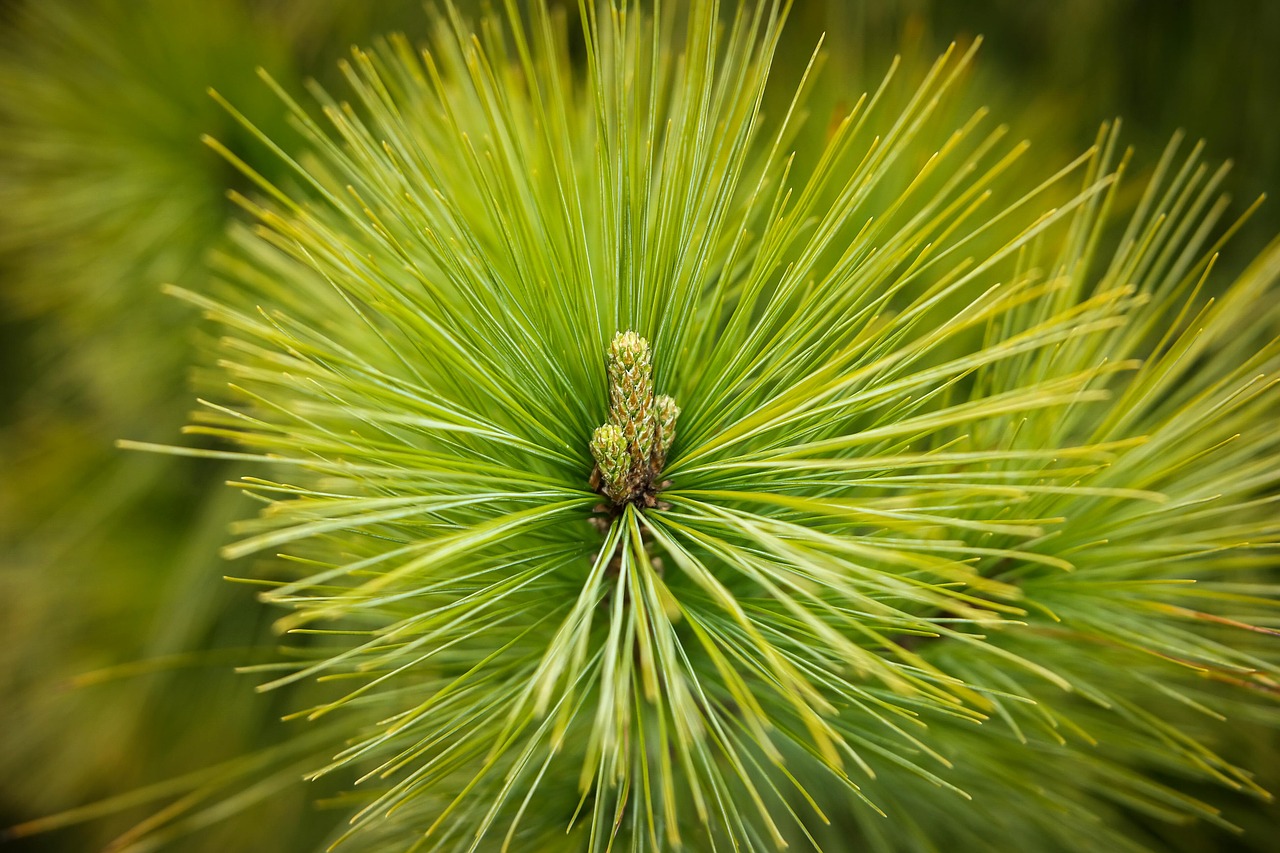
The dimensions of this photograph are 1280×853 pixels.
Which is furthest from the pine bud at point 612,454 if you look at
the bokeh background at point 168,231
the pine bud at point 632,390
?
the bokeh background at point 168,231

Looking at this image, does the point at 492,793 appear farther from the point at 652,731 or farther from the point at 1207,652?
the point at 1207,652

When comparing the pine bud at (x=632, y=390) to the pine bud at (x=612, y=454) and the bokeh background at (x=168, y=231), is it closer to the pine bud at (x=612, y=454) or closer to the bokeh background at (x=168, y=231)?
the pine bud at (x=612, y=454)

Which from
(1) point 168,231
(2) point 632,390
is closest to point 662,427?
(2) point 632,390

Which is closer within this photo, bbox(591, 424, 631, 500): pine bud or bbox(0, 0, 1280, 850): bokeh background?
bbox(591, 424, 631, 500): pine bud

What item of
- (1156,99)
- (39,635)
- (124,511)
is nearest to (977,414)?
(1156,99)

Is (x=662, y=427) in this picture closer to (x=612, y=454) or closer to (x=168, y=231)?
(x=612, y=454)

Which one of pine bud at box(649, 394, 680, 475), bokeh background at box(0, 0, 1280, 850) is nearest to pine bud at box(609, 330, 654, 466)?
pine bud at box(649, 394, 680, 475)

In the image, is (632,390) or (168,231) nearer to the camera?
(632,390)

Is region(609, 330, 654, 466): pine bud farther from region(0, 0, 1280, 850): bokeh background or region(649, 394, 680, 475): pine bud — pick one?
region(0, 0, 1280, 850): bokeh background
